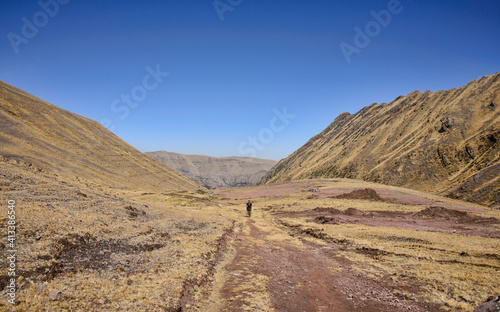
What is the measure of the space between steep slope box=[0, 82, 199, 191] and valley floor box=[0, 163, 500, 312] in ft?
70.7

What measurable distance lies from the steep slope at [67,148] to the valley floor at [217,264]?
21.5 metres

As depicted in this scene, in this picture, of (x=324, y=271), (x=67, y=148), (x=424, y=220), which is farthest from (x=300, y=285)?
(x=67, y=148)

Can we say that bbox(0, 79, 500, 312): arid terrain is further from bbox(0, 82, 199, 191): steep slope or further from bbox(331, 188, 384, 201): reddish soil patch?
bbox(0, 82, 199, 191): steep slope

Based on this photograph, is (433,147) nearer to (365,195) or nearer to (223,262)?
(365,195)

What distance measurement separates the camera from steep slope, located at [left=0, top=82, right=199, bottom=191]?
130ft

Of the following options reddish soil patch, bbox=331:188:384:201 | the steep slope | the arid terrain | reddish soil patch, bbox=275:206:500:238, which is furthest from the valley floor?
the steep slope

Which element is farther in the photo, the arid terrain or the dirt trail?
the dirt trail

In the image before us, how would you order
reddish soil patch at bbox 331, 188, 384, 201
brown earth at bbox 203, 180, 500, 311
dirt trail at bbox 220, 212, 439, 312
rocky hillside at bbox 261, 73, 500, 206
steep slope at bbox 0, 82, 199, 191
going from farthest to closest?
rocky hillside at bbox 261, 73, 500, 206 → steep slope at bbox 0, 82, 199, 191 → reddish soil patch at bbox 331, 188, 384, 201 → brown earth at bbox 203, 180, 500, 311 → dirt trail at bbox 220, 212, 439, 312

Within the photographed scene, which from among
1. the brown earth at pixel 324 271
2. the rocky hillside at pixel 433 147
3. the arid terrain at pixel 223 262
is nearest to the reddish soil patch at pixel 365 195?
the arid terrain at pixel 223 262

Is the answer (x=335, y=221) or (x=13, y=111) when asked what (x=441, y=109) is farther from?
(x=13, y=111)

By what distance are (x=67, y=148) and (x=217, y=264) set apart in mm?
55750

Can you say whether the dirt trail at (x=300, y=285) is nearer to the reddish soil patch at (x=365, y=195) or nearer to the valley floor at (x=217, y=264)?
the valley floor at (x=217, y=264)

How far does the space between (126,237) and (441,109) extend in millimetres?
92912

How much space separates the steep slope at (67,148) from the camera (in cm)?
3960
